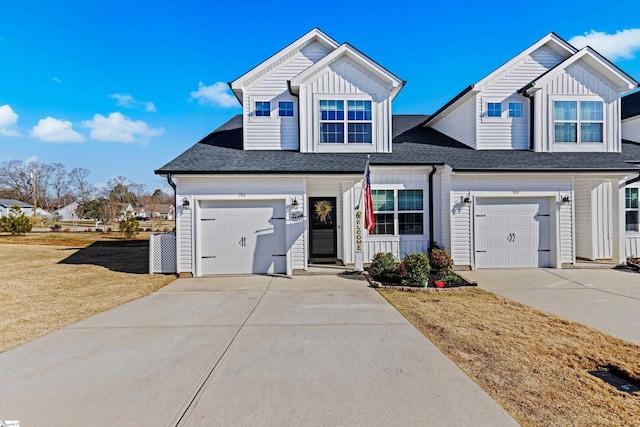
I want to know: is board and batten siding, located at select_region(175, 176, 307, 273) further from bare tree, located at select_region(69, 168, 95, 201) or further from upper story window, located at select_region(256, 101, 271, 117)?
bare tree, located at select_region(69, 168, 95, 201)

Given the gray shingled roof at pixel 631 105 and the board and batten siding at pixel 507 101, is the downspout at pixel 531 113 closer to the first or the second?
the board and batten siding at pixel 507 101

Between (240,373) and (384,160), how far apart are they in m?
7.98

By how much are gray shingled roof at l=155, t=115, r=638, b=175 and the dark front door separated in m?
1.65

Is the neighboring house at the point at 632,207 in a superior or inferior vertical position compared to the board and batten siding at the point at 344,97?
inferior

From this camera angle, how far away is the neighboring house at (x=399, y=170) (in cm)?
956

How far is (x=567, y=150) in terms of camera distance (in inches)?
434

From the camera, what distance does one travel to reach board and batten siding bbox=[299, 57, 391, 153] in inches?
422

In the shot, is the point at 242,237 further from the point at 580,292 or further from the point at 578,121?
the point at 578,121

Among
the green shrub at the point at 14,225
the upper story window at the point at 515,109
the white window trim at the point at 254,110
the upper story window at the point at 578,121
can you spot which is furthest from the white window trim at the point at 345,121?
the green shrub at the point at 14,225

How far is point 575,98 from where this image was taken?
1097cm

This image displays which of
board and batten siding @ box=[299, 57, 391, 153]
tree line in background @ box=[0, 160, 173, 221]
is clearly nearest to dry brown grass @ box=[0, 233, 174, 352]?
board and batten siding @ box=[299, 57, 391, 153]

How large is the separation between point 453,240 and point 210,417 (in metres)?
8.67

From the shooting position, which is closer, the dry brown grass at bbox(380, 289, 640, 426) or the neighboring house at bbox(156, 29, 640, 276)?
the dry brown grass at bbox(380, 289, 640, 426)

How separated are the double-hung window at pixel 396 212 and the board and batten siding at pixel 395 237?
0.15 meters
